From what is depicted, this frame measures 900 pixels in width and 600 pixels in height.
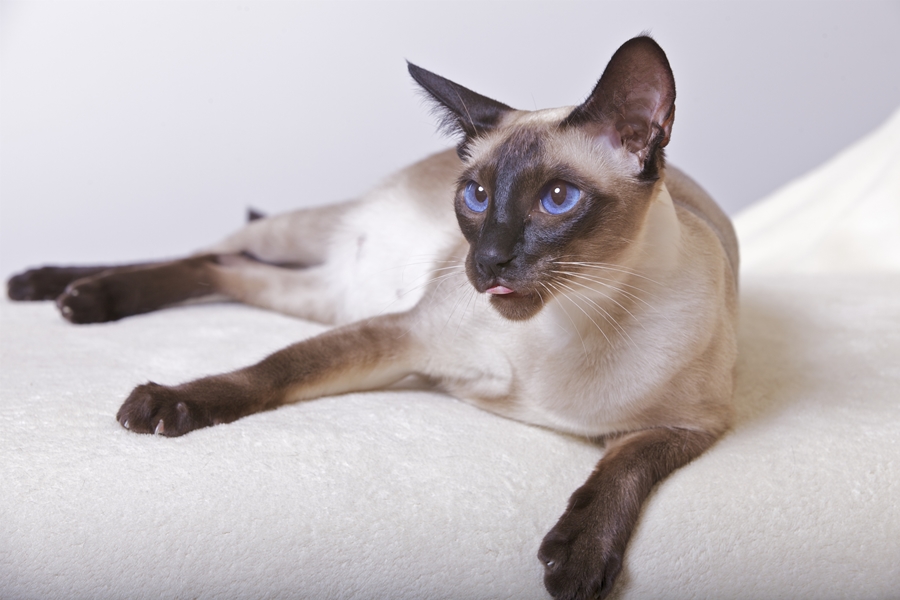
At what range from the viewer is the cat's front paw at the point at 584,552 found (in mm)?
1146

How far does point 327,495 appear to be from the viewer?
4.08 ft

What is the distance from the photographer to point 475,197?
1311mm

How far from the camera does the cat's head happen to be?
1.18 metres

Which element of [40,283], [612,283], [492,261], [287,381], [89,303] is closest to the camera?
[492,261]

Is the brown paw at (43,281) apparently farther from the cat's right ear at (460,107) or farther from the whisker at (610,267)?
the whisker at (610,267)

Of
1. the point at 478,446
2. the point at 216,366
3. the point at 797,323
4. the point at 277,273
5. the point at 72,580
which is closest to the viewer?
the point at 72,580

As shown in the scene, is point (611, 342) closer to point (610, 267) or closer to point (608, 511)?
point (610, 267)

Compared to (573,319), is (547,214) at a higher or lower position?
higher

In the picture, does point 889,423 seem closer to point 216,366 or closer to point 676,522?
point 676,522

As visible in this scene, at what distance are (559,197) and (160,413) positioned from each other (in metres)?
0.70

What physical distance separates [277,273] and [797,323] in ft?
4.25

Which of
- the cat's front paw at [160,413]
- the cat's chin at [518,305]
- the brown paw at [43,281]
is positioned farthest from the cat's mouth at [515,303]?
the brown paw at [43,281]

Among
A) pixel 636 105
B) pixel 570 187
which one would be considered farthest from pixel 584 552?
pixel 636 105

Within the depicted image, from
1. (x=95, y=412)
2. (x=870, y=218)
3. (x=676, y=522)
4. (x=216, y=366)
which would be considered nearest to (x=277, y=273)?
(x=216, y=366)
